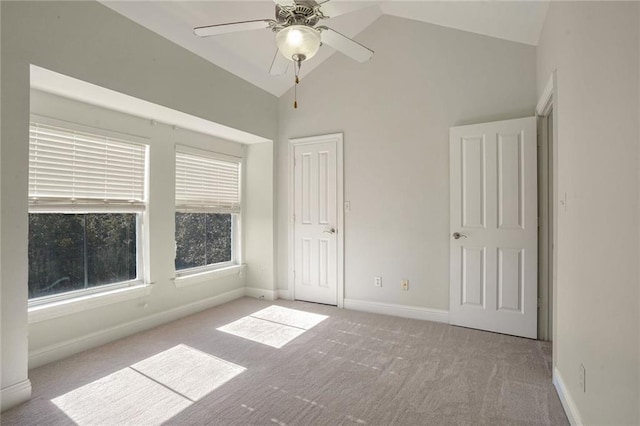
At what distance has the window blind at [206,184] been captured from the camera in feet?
13.0

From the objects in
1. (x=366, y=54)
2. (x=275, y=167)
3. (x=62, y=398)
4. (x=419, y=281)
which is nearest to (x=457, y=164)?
(x=419, y=281)

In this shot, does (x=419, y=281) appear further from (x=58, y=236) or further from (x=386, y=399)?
(x=58, y=236)

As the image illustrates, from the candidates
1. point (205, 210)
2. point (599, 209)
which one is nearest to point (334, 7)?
point (599, 209)

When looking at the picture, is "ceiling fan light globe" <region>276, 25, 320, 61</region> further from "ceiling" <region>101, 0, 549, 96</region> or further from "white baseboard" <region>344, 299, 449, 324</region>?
"white baseboard" <region>344, 299, 449, 324</region>

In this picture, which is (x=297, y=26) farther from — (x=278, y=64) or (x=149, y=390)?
(x=149, y=390)

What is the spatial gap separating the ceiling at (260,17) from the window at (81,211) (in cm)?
116

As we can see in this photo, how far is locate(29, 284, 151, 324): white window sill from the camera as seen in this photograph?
2633 mm

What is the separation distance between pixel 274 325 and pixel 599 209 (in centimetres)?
297

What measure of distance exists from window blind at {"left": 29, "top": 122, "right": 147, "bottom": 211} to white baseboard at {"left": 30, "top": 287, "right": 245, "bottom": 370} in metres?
1.14

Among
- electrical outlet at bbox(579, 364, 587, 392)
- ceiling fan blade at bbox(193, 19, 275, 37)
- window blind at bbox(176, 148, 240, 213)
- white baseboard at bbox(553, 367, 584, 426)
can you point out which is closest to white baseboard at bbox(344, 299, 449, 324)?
white baseboard at bbox(553, 367, 584, 426)

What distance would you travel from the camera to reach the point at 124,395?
2236 mm

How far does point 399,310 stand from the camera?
3.89 metres

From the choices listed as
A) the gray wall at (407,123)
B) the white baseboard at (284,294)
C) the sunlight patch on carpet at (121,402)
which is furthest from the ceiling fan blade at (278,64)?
the white baseboard at (284,294)

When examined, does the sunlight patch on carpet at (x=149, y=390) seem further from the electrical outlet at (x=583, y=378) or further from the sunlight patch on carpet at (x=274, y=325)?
the electrical outlet at (x=583, y=378)
